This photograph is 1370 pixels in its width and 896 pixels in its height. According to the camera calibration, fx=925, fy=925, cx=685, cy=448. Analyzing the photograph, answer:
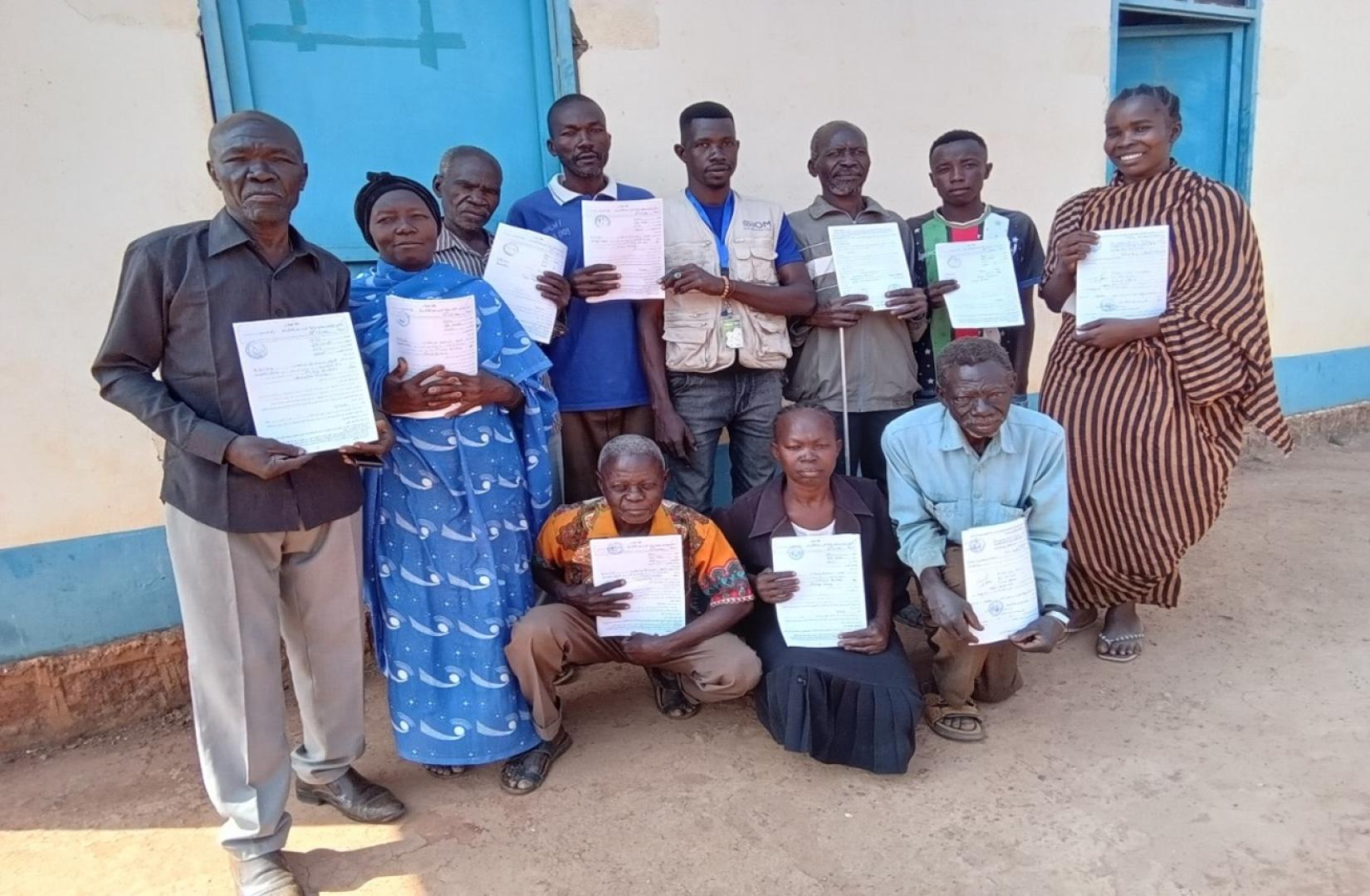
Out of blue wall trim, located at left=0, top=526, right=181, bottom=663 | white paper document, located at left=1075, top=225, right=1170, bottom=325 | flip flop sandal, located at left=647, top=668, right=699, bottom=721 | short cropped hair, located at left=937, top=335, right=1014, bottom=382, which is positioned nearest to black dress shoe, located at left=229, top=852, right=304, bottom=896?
flip flop sandal, located at left=647, top=668, right=699, bottom=721

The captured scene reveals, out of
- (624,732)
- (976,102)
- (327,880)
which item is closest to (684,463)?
(624,732)

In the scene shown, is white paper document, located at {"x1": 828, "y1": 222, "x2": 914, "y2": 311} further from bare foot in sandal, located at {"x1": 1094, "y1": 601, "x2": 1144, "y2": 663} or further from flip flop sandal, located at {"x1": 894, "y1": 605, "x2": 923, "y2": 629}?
bare foot in sandal, located at {"x1": 1094, "y1": 601, "x2": 1144, "y2": 663}

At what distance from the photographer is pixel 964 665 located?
9.64 ft

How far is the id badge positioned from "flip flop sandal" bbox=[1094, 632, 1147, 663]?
1790 mm

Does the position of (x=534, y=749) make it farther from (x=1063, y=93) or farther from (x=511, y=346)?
(x=1063, y=93)

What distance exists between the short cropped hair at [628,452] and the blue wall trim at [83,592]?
1.76 metres

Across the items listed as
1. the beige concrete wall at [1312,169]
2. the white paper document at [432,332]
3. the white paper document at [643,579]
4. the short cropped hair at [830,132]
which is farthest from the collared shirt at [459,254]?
the beige concrete wall at [1312,169]

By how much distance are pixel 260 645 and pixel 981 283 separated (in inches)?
105

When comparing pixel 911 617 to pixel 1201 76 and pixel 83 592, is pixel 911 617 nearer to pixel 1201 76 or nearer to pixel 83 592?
pixel 83 592

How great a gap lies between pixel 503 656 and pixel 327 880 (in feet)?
2.37

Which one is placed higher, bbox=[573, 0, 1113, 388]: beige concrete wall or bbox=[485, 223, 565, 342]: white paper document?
bbox=[573, 0, 1113, 388]: beige concrete wall

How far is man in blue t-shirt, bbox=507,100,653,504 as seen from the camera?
123 inches

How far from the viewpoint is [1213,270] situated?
10.5ft

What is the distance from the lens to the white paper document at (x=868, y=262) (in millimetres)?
3332
